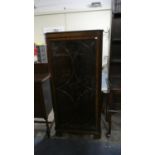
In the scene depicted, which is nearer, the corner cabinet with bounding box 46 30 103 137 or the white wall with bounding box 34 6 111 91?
the corner cabinet with bounding box 46 30 103 137

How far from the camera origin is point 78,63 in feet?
5.61

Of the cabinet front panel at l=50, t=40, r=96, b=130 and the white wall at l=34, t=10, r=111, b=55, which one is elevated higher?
the white wall at l=34, t=10, r=111, b=55

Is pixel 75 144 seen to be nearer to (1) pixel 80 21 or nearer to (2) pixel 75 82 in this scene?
(2) pixel 75 82

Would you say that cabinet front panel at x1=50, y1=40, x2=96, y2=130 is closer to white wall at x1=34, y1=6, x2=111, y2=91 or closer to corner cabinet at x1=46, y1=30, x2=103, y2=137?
corner cabinet at x1=46, y1=30, x2=103, y2=137

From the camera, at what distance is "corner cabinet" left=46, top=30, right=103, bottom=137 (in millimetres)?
1645

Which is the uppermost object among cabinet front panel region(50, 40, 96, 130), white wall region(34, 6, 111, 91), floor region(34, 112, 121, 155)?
white wall region(34, 6, 111, 91)

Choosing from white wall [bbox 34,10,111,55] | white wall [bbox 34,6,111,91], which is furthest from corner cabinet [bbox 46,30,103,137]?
white wall [bbox 34,10,111,55]

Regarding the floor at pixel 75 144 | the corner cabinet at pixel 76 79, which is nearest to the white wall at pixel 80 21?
the corner cabinet at pixel 76 79

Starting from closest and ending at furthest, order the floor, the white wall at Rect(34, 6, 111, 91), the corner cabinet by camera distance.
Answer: the corner cabinet < the floor < the white wall at Rect(34, 6, 111, 91)

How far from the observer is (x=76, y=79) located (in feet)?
5.83

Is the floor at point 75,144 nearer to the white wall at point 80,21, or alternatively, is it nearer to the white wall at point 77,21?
the white wall at point 80,21

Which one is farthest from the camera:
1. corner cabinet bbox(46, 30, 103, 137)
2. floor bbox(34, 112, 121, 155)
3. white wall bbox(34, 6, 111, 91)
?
white wall bbox(34, 6, 111, 91)
